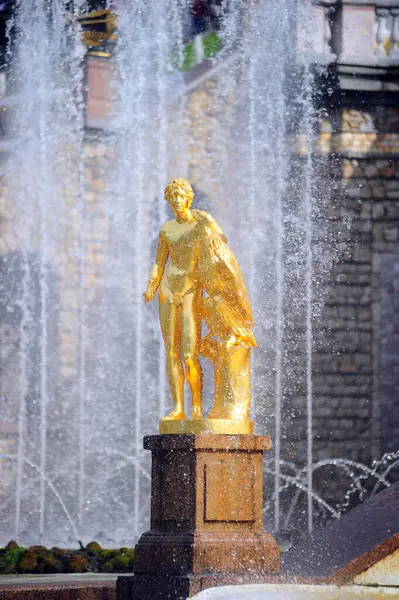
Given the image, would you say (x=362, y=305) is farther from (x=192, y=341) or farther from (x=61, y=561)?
(x=192, y=341)

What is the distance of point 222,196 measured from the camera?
15930 mm

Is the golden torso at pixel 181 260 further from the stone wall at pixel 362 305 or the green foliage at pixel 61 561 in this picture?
the stone wall at pixel 362 305

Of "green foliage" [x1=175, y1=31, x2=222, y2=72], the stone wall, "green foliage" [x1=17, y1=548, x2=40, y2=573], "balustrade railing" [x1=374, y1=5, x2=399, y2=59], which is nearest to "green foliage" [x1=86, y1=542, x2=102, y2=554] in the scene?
"green foliage" [x1=17, y1=548, x2=40, y2=573]

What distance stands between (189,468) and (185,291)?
1.17 metres

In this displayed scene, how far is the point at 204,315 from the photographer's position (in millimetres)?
8289

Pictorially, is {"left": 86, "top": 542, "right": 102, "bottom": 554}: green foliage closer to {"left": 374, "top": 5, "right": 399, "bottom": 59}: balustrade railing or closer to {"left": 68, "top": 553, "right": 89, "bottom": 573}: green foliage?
{"left": 68, "top": 553, "right": 89, "bottom": 573}: green foliage

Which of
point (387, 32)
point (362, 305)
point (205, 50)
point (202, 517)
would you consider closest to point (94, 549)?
point (202, 517)

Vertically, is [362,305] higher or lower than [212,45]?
lower

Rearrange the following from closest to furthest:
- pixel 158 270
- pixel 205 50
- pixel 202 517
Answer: pixel 202 517 < pixel 158 270 < pixel 205 50

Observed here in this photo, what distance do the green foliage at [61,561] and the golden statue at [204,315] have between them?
6.32 feet

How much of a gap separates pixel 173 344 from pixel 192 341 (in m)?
0.13

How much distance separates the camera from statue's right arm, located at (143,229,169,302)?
8336mm

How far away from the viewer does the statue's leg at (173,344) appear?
819cm

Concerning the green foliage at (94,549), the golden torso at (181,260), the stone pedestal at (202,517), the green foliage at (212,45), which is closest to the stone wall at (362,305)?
the green foliage at (212,45)
